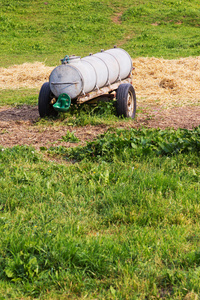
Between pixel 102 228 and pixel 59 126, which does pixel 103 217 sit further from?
pixel 59 126

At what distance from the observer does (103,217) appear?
4.17 metres

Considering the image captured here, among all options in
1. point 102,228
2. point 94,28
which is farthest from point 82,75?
point 94,28

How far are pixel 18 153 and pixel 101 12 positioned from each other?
84.0 feet

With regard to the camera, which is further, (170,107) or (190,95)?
(190,95)

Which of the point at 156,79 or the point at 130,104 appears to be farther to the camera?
the point at 156,79

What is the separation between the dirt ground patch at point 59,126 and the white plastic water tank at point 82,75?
80 cm

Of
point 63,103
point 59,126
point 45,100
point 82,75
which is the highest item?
point 82,75

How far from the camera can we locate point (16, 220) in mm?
4066

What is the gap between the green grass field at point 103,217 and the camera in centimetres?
312

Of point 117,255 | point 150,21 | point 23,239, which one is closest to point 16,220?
point 23,239

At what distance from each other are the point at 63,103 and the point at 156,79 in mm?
5817

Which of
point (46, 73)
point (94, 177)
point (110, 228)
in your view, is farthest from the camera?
point (46, 73)

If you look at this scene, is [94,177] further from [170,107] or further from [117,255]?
[170,107]

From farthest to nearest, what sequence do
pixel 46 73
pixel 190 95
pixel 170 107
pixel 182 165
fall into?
pixel 46 73 → pixel 190 95 → pixel 170 107 → pixel 182 165
